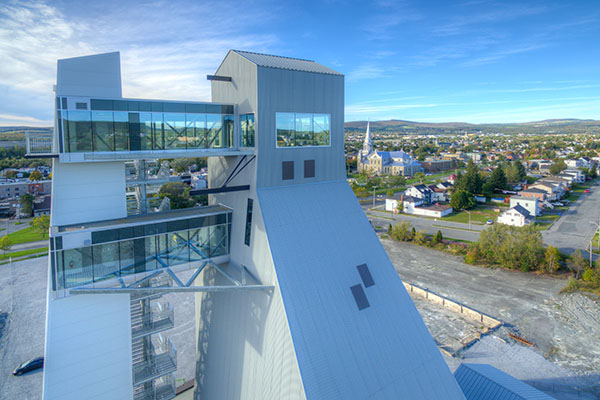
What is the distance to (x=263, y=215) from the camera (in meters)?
10.8

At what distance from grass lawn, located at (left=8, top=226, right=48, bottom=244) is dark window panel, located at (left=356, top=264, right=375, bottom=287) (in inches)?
1984

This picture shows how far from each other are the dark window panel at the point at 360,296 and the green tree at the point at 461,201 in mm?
53551

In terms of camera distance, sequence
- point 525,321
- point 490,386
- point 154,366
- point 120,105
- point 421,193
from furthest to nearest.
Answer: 1. point 421,193
2. point 525,321
3. point 490,386
4. point 154,366
5. point 120,105

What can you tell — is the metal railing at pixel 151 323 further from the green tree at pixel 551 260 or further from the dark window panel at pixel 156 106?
the green tree at pixel 551 260

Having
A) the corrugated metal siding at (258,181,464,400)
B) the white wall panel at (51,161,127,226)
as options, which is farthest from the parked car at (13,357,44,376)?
the corrugated metal siding at (258,181,464,400)

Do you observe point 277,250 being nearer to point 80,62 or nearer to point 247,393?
point 247,393

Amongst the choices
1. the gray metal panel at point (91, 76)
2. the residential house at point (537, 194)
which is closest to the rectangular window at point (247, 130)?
the gray metal panel at point (91, 76)

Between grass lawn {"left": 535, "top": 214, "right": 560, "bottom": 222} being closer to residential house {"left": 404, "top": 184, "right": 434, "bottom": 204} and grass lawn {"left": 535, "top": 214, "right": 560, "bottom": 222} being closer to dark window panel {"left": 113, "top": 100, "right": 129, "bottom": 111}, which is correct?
residential house {"left": 404, "top": 184, "right": 434, "bottom": 204}

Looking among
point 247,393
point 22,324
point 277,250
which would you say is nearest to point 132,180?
point 277,250

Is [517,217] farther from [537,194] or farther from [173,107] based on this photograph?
[173,107]

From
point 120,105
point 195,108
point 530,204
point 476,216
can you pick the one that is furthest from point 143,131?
point 530,204

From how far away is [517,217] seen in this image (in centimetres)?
4966

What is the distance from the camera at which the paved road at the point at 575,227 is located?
40.5 m

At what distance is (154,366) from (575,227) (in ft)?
180
